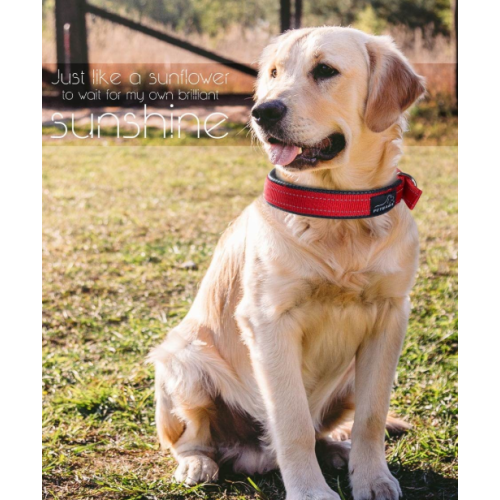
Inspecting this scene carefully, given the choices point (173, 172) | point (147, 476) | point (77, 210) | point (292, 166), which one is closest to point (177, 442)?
point (147, 476)

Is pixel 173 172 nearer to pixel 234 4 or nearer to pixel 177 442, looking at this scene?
pixel 234 4

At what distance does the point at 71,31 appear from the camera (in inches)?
298

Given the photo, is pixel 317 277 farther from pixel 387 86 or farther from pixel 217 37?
pixel 217 37

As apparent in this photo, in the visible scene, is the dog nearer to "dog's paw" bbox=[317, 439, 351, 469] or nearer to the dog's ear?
the dog's ear

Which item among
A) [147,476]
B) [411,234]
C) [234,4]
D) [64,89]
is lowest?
[147,476]

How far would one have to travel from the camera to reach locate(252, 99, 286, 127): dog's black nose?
2.69 m

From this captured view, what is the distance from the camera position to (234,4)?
9.62 metres

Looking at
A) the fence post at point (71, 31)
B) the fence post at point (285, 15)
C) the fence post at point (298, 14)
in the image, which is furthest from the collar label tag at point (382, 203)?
the fence post at point (298, 14)

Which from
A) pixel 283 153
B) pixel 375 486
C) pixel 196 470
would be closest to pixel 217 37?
pixel 283 153

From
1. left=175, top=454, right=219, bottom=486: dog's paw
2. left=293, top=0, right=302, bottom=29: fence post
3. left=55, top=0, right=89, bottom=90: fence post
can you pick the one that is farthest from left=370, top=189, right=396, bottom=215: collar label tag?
left=293, top=0, right=302, bottom=29: fence post

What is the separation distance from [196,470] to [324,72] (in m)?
1.76

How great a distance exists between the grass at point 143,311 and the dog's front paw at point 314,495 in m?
0.23

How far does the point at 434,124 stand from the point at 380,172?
7.22 m

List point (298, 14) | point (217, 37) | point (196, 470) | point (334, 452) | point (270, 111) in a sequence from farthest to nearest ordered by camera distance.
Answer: point (298, 14) → point (217, 37) → point (334, 452) → point (196, 470) → point (270, 111)
